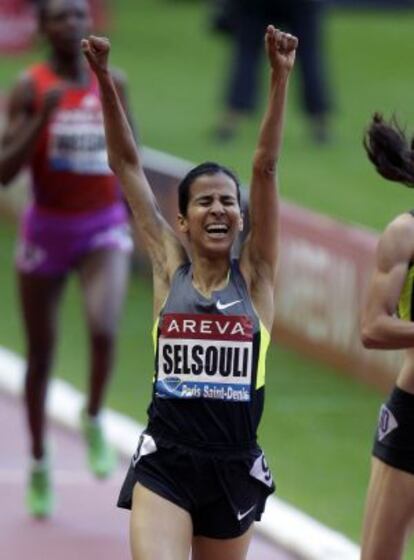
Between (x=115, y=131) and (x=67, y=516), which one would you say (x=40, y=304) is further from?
(x=115, y=131)

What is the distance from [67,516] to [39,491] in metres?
0.22

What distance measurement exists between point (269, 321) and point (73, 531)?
3.15m

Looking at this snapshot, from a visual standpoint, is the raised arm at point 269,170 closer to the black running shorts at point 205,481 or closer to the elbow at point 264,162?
the elbow at point 264,162

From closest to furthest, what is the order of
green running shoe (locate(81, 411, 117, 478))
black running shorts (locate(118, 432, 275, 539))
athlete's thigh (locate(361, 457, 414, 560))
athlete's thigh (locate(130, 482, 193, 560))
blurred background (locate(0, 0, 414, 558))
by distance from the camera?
athlete's thigh (locate(130, 482, 193, 560)), black running shorts (locate(118, 432, 275, 539)), athlete's thigh (locate(361, 457, 414, 560)), green running shoe (locate(81, 411, 117, 478)), blurred background (locate(0, 0, 414, 558))

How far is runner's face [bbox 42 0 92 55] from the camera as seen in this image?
32.4 feet

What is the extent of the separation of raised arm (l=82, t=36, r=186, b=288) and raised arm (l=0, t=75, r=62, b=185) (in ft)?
6.86

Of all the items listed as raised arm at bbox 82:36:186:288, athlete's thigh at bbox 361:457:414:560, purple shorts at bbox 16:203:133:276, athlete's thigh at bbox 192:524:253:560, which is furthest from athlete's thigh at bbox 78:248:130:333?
athlete's thigh at bbox 192:524:253:560

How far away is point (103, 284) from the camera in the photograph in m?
10.1

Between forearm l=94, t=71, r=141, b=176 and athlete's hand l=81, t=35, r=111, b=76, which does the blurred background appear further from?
athlete's hand l=81, t=35, r=111, b=76

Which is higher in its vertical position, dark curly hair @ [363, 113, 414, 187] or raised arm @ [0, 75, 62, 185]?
dark curly hair @ [363, 113, 414, 187]

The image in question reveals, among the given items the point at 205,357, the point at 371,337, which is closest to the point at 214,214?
the point at 205,357

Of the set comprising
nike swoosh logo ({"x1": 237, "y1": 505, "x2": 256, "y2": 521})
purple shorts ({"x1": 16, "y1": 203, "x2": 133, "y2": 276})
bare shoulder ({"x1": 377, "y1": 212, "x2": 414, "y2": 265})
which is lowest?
purple shorts ({"x1": 16, "y1": 203, "x2": 133, "y2": 276})

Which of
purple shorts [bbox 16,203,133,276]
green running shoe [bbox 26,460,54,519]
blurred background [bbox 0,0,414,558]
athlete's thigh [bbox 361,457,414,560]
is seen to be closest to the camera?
athlete's thigh [bbox 361,457,414,560]

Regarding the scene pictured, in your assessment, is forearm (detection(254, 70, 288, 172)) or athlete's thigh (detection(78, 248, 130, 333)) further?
athlete's thigh (detection(78, 248, 130, 333))
